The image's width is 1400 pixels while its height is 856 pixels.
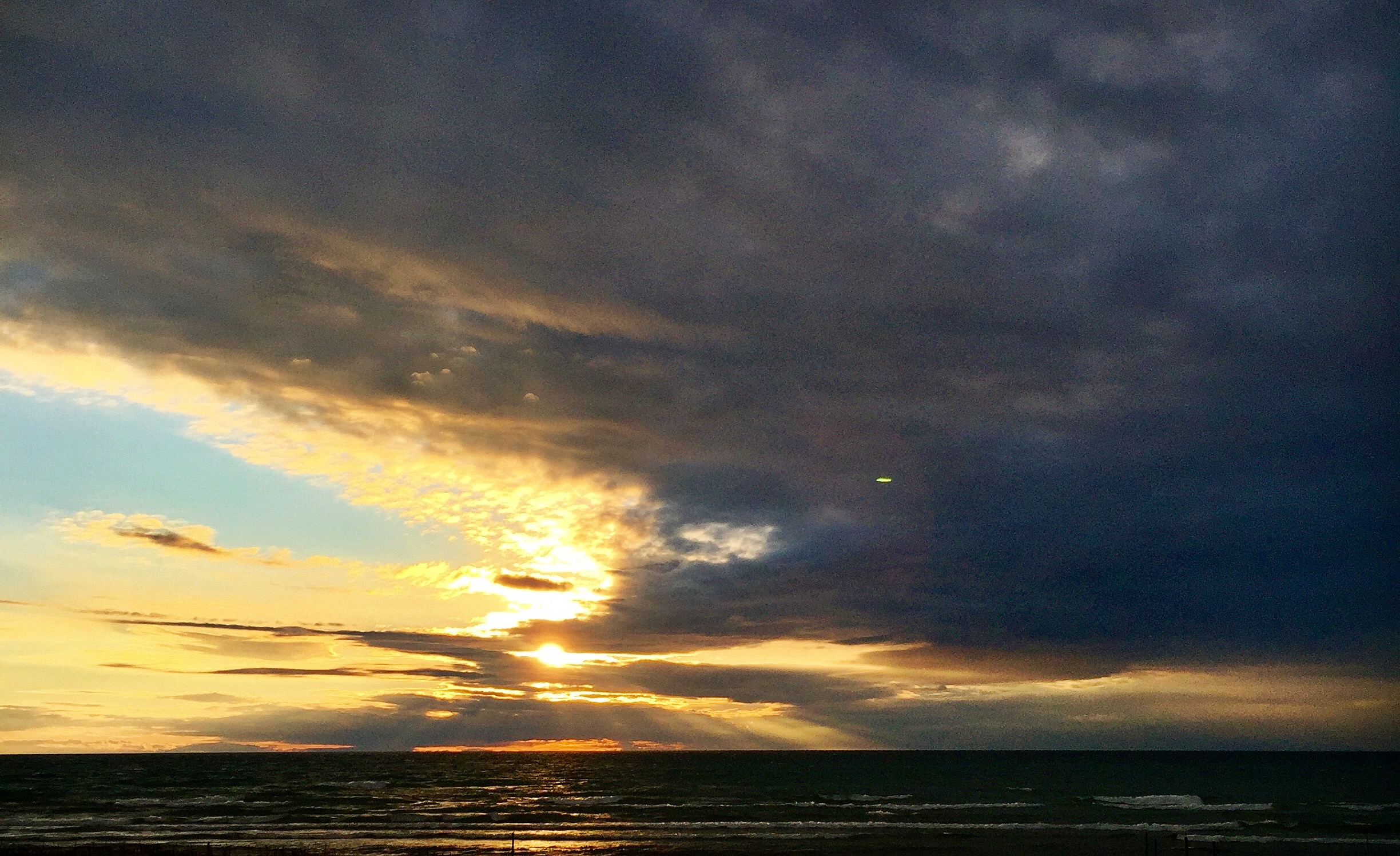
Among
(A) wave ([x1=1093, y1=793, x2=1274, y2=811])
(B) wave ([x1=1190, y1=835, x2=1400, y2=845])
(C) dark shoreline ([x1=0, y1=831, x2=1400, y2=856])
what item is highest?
(C) dark shoreline ([x1=0, y1=831, x2=1400, y2=856])

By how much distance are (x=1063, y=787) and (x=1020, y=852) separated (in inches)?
2829

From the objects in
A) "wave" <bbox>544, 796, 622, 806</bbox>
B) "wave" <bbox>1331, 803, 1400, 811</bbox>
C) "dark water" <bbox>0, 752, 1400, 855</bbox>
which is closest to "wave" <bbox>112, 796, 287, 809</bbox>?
"dark water" <bbox>0, 752, 1400, 855</bbox>

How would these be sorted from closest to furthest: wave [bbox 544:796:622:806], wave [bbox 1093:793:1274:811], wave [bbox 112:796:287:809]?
1. wave [bbox 112:796:287:809]
2. wave [bbox 1093:793:1274:811]
3. wave [bbox 544:796:622:806]

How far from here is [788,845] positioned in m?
53.7

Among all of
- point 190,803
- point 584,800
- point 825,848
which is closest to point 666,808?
point 584,800

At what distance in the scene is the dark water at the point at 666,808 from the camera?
58688 mm

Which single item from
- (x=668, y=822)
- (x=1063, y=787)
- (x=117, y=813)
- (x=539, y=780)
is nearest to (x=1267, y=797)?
(x=1063, y=787)

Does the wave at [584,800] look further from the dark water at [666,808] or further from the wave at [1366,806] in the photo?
the wave at [1366,806]

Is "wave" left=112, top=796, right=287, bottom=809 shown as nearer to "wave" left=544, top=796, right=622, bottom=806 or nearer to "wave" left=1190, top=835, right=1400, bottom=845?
"wave" left=544, top=796, right=622, bottom=806

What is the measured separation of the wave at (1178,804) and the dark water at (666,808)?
23.6 inches

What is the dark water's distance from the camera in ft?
193

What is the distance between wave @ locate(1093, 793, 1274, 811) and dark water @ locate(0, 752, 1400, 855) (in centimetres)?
60

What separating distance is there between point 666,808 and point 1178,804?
5333cm

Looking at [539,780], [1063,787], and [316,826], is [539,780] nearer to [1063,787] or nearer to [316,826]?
[316,826]
